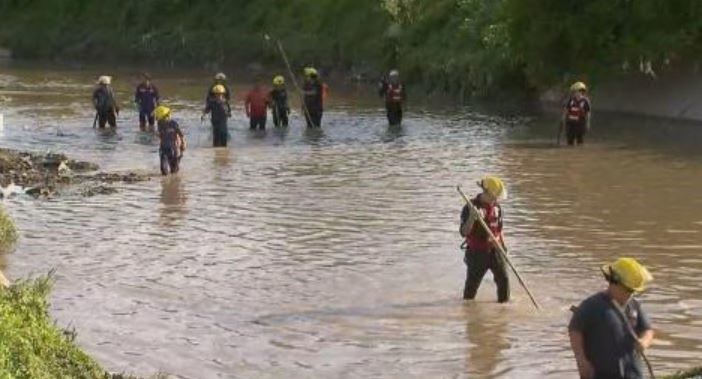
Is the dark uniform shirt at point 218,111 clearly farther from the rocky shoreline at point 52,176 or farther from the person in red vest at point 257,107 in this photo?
the rocky shoreline at point 52,176

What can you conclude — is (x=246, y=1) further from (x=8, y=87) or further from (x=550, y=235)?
(x=550, y=235)

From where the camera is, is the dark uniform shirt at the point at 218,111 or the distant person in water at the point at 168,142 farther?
the dark uniform shirt at the point at 218,111

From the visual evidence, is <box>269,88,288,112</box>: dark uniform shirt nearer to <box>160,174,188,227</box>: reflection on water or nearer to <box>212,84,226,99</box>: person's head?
<box>212,84,226,99</box>: person's head

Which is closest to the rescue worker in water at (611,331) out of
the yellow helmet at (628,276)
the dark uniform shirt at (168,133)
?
the yellow helmet at (628,276)

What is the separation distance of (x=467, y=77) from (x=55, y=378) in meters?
29.3

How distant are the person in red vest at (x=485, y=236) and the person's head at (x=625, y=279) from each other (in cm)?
445

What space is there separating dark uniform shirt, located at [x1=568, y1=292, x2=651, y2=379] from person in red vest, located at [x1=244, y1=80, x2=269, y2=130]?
72.1 ft

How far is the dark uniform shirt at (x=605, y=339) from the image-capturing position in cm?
845

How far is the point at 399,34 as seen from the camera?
4259cm

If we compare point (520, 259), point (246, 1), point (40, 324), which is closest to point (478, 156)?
point (520, 259)

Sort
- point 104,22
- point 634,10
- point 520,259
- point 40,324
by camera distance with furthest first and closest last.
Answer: point 104,22
point 634,10
point 520,259
point 40,324

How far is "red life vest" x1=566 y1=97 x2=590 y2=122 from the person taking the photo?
2658 centimetres

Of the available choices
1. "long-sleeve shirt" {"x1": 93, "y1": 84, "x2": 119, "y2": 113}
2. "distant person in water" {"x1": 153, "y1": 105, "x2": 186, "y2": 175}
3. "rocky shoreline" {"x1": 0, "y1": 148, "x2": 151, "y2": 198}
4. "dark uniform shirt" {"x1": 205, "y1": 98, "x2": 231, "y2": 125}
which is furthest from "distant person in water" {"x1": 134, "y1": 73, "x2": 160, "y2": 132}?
"distant person in water" {"x1": 153, "y1": 105, "x2": 186, "y2": 175}

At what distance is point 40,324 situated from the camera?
10.0 m
